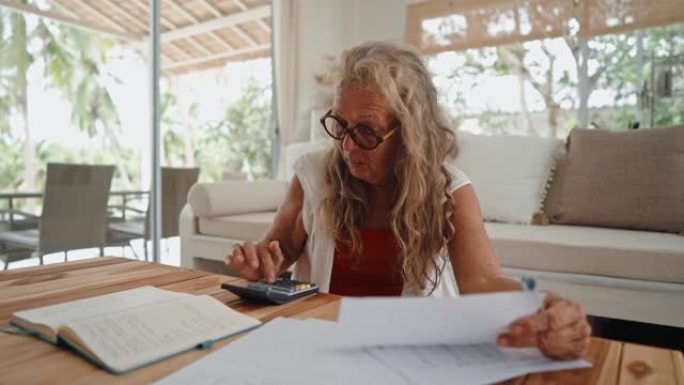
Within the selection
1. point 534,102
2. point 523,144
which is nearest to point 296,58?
point 534,102

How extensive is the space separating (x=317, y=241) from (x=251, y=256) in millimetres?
267

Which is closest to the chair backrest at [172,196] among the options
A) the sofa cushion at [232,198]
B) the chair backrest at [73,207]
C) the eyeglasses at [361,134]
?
the chair backrest at [73,207]

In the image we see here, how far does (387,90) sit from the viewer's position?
1.00 m

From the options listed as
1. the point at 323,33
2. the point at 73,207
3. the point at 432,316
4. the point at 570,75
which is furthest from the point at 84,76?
the point at 570,75

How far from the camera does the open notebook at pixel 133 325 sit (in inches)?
22.4

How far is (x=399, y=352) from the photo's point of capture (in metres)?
0.55

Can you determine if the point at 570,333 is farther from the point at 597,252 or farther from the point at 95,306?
the point at 597,252

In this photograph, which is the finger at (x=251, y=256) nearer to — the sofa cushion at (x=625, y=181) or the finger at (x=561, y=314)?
the finger at (x=561, y=314)

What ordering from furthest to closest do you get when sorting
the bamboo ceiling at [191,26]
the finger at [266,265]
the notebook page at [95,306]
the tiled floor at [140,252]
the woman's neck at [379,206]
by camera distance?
the bamboo ceiling at [191,26], the tiled floor at [140,252], the woman's neck at [379,206], the finger at [266,265], the notebook page at [95,306]

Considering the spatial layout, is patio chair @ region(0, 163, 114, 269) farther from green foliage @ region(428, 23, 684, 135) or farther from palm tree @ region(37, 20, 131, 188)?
green foliage @ region(428, 23, 684, 135)

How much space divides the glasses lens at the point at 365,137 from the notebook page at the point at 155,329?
0.45m

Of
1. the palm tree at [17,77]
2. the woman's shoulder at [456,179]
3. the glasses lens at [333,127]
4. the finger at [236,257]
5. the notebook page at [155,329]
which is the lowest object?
the notebook page at [155,329]

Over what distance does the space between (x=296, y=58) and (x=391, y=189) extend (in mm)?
2881

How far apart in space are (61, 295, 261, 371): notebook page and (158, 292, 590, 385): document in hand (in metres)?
0.06
